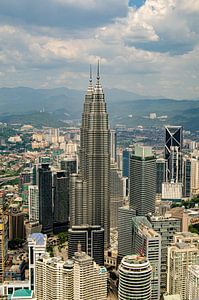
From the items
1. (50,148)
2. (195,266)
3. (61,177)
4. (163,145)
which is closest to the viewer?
(195,266)

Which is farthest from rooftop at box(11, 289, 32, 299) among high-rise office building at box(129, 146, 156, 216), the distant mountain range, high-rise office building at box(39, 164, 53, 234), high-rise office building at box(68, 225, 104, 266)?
the distant mountain range

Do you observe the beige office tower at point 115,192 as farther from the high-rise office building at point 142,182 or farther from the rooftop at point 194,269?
the rooftop at point 194,269

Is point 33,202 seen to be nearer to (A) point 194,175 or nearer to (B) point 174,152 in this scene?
(B) point 174,152

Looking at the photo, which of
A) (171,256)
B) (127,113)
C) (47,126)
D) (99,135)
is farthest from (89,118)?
(47,126)

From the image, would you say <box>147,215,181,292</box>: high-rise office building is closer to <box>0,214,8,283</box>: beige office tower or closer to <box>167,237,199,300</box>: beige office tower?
<box>167,237,199,300</box>: beige office tower

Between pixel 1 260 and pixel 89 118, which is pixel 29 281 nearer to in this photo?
pixel 1 260

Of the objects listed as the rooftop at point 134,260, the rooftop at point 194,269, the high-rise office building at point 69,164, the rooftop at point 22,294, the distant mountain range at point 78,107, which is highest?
the distant mountain range at point 78,107

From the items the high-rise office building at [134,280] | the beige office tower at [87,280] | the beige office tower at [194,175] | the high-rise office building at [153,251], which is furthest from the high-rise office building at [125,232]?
the beige office tower at [194,175]
